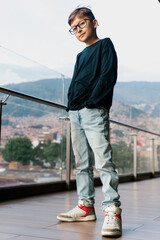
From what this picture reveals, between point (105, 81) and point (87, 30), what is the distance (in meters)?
0.32

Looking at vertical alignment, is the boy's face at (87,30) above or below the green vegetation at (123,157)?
above

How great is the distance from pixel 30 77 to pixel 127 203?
7.03 ft

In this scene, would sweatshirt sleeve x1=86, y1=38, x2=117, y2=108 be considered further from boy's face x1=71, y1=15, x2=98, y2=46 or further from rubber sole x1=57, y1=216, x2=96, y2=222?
rubber sole x1=57, y1=216, x2=96, y2=222

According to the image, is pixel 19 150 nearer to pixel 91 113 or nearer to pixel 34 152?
pixel 34 152

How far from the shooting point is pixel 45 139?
10.2ft

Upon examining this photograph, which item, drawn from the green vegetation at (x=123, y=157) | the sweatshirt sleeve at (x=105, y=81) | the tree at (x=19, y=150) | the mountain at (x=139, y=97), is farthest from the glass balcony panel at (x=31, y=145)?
the mountain at (x=139, y=97)

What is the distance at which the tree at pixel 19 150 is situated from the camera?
2.62 metres

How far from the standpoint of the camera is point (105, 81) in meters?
1.56

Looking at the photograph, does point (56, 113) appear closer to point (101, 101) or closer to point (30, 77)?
point (30, 77)

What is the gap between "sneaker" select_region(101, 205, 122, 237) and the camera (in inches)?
53.5

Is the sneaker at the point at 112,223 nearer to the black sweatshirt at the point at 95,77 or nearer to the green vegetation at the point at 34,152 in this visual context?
the black sweatshirt at the point at 95,77

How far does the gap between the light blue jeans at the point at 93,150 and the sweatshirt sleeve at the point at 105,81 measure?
0.06m

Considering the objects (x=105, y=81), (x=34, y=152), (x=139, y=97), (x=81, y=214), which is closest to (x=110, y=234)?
(x=81, y=214)

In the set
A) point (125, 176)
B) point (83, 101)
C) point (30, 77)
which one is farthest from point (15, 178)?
point (125, 176)
